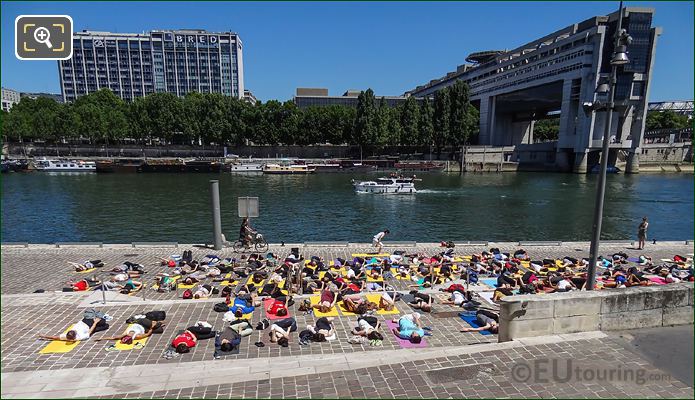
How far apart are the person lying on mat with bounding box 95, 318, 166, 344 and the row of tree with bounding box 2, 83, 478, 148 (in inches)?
3427

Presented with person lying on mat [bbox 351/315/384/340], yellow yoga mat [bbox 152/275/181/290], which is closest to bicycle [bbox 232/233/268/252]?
yellow yoga mat [bbox 152/275/181/290]

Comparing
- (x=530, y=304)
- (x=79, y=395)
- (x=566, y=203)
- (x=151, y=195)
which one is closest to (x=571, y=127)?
(x=566, y=203)

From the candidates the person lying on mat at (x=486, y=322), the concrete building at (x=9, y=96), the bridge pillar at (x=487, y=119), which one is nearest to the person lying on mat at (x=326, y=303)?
the person lying on mat at (x=486, y=322)

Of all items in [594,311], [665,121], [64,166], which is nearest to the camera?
[594,311]

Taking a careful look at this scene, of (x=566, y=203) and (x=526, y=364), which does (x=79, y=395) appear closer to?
(x=526, y=364)

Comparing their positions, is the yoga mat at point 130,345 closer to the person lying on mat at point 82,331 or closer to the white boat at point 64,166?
the person lying on mat at point 82,331

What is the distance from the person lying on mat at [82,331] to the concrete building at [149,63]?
16994 cm

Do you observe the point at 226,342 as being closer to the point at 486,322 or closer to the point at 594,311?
the point at 486,322

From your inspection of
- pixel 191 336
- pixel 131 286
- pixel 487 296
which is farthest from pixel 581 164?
pixel 191 336

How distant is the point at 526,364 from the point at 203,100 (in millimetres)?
103215

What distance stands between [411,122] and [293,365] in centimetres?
9387

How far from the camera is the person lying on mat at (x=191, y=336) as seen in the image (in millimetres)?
7977

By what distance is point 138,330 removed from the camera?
28.2 ft

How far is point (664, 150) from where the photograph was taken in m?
94.8
